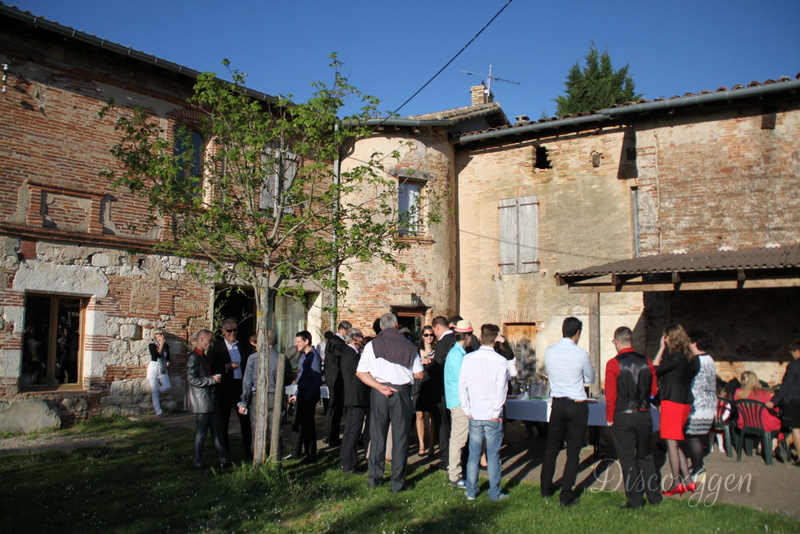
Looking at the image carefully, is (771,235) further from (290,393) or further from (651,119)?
(290,393)

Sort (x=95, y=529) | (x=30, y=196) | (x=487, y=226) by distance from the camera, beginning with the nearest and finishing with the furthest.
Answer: (x=95, y=529) → (x=30, y=196) → (x=487, y=226)

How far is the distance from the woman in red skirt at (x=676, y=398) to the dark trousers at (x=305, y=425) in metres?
4.03

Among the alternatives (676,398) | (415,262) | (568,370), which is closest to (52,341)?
(415,262)

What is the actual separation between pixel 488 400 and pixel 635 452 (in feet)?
4.61

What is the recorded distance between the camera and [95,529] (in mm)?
5250

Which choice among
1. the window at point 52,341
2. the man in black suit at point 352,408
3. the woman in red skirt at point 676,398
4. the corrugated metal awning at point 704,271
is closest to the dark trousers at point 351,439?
the man in black suit at point 352,408

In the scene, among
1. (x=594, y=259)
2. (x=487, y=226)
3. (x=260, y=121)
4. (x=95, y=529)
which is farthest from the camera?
(x=487, y=226)

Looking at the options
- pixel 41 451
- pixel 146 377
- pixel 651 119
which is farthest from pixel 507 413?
pixel 651 119

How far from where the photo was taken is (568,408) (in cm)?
597

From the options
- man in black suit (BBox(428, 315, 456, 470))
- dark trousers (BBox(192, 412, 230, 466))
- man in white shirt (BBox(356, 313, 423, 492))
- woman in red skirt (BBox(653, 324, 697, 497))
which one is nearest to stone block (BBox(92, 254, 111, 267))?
dark trousers (BBox(192, 412, 230, 466))

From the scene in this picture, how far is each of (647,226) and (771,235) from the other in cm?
218

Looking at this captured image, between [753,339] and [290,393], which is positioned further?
[753,339]

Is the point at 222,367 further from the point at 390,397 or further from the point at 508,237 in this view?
the point at 508,237

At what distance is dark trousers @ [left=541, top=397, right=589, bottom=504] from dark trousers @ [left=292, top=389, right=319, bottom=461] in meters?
3.04
